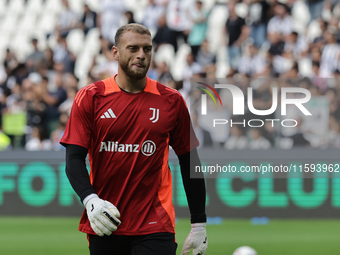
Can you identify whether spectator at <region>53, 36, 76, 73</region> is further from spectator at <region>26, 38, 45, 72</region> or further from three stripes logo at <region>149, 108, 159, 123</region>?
three stripes logo at <region>149, 108, 159, 123</region>

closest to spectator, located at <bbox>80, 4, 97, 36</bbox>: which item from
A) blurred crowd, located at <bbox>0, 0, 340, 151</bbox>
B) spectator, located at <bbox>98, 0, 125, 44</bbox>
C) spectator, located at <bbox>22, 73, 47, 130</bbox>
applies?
blurred crowd, located at <bbox>0, 0, 340, 151</bbox>

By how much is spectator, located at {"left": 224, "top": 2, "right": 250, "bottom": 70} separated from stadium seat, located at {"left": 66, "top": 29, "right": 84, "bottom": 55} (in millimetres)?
4219

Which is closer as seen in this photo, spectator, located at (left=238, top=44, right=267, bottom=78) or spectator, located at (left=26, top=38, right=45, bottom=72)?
spectator, located at (left=238, top=44, right=267, bottom=78)

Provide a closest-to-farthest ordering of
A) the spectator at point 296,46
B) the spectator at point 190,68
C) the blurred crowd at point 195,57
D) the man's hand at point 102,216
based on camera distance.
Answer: the man's hand at point 102,216 → the blurred crowd at point 195,57 → the spectator at point 190,68 → the spectator at point 296,46

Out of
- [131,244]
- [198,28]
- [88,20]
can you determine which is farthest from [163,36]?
[131,244]

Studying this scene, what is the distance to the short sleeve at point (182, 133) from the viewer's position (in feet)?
15.1

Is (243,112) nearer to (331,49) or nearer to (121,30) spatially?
(331,49)

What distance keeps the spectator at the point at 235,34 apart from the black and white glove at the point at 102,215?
10.2 meters

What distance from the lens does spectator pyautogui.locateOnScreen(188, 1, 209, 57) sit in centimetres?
1443

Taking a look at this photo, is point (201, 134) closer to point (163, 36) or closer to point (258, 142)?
point (258, 142)

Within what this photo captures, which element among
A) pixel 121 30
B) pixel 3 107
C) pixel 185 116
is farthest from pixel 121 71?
pixel 3 107

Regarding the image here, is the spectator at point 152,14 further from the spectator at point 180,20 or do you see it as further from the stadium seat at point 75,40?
the stadium seat at point 75,40

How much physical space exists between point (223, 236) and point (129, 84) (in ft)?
18.8

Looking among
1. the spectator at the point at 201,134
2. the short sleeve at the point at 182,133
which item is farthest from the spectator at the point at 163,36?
the short sleeve at the point at 182,133
